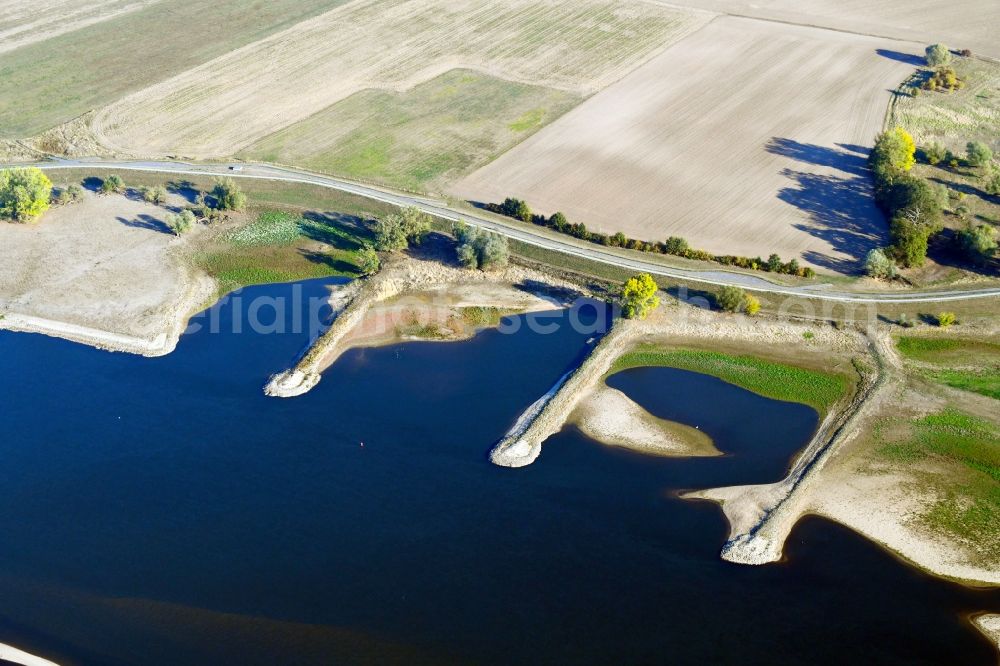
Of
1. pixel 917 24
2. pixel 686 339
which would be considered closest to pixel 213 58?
pixel 686 339

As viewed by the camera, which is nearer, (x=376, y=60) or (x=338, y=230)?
(x=338, y=230)

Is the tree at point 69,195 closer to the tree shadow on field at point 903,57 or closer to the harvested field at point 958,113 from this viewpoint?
the harvested field at point 958,113

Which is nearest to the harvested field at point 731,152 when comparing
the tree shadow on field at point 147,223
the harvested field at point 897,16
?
the harvested field at point 897,16

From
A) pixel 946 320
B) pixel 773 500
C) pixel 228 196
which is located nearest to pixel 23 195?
pixel 228 196

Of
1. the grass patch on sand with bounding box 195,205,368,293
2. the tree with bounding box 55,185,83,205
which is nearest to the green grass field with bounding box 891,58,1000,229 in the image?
the grass patch on sand with bounding box 195,205,368,293

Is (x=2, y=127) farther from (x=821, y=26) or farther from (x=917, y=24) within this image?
(x=917, y=24)

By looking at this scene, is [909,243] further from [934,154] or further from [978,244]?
[934,154]
